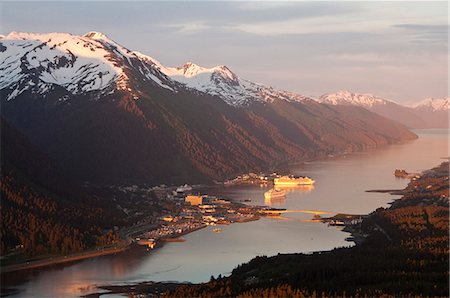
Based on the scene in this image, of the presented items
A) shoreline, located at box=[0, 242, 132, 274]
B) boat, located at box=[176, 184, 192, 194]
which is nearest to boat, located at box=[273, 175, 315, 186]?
boat, located at box=[176, 184, 192, 194]

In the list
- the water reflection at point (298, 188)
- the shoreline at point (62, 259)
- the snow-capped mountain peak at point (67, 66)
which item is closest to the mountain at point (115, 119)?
the snow-capped mountain peak at point (67, 66)

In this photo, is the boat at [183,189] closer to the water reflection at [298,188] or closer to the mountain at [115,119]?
the mountain at [115,119]

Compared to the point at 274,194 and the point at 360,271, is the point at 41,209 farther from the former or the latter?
the point at 274,194

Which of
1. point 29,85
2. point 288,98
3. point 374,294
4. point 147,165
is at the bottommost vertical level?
point 374,294

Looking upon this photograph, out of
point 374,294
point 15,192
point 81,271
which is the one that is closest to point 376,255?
point 374,294

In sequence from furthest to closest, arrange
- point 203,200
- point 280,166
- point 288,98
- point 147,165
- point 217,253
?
1. point 288,98
2. point 280,166
3. point 147,165
4. point 203,200
5. point 217,253

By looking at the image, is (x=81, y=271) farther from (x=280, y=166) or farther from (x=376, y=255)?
(x=280, y=166)

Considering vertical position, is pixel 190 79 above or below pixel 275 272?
above

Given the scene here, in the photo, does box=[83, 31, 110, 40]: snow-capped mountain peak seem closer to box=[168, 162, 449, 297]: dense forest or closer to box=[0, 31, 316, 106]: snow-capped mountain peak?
box=[0, 31, 316, 106]: snow-capped mountain peak
